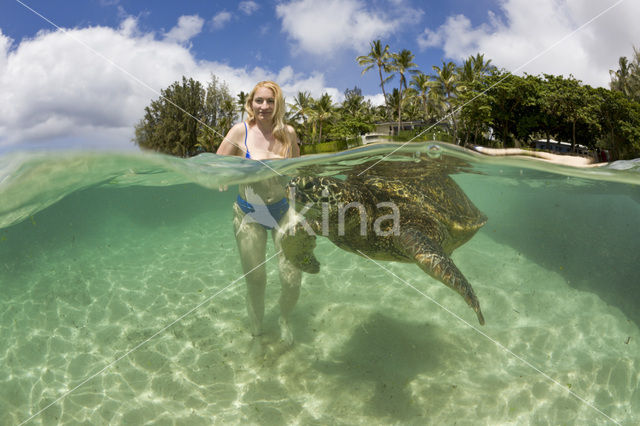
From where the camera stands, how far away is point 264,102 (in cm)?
388

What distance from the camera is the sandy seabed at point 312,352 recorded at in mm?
4512

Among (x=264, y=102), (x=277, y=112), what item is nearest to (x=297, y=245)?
(x=277, y=112)

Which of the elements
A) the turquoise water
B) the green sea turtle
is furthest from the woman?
the turquoise water

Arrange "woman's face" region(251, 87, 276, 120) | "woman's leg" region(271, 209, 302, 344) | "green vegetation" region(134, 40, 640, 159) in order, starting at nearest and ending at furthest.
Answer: "woman's face" region(251, 87, 276, 120) → "woman's leg" region(271, 209, 302, 344) → "green vegetation" region(134, 40, 640, 159)

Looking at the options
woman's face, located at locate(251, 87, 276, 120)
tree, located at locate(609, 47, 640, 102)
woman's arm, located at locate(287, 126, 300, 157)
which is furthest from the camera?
tree, located at locate(609, 47, 640, 102)

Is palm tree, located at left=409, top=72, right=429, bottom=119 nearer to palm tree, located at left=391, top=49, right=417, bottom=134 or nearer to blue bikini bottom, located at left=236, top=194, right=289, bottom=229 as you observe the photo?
palm tree, located at left=391, top=49, right=417, bottom=134

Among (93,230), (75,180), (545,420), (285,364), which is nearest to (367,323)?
(285,364)

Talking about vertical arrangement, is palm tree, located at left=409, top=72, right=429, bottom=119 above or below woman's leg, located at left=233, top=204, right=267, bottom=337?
above

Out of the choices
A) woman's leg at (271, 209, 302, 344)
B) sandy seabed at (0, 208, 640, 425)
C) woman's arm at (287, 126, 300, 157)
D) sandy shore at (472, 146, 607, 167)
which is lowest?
sandy seabed at (0, 208, 640, 425)

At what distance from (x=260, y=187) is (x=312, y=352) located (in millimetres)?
2653

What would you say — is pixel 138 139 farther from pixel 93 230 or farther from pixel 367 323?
pixel 93 230

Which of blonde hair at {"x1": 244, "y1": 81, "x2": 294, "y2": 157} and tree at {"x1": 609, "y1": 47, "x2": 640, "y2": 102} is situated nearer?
blonde hair at {"x1": 244, "y1": 81, "x2": 294, "y2": 157}

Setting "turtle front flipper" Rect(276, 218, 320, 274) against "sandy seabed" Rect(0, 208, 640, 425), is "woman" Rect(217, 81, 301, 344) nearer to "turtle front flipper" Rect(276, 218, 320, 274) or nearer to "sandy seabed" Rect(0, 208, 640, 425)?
"turtle front flipper" Rect(276, 218, 320, 274)

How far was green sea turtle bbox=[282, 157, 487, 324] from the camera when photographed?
410 centimetres
